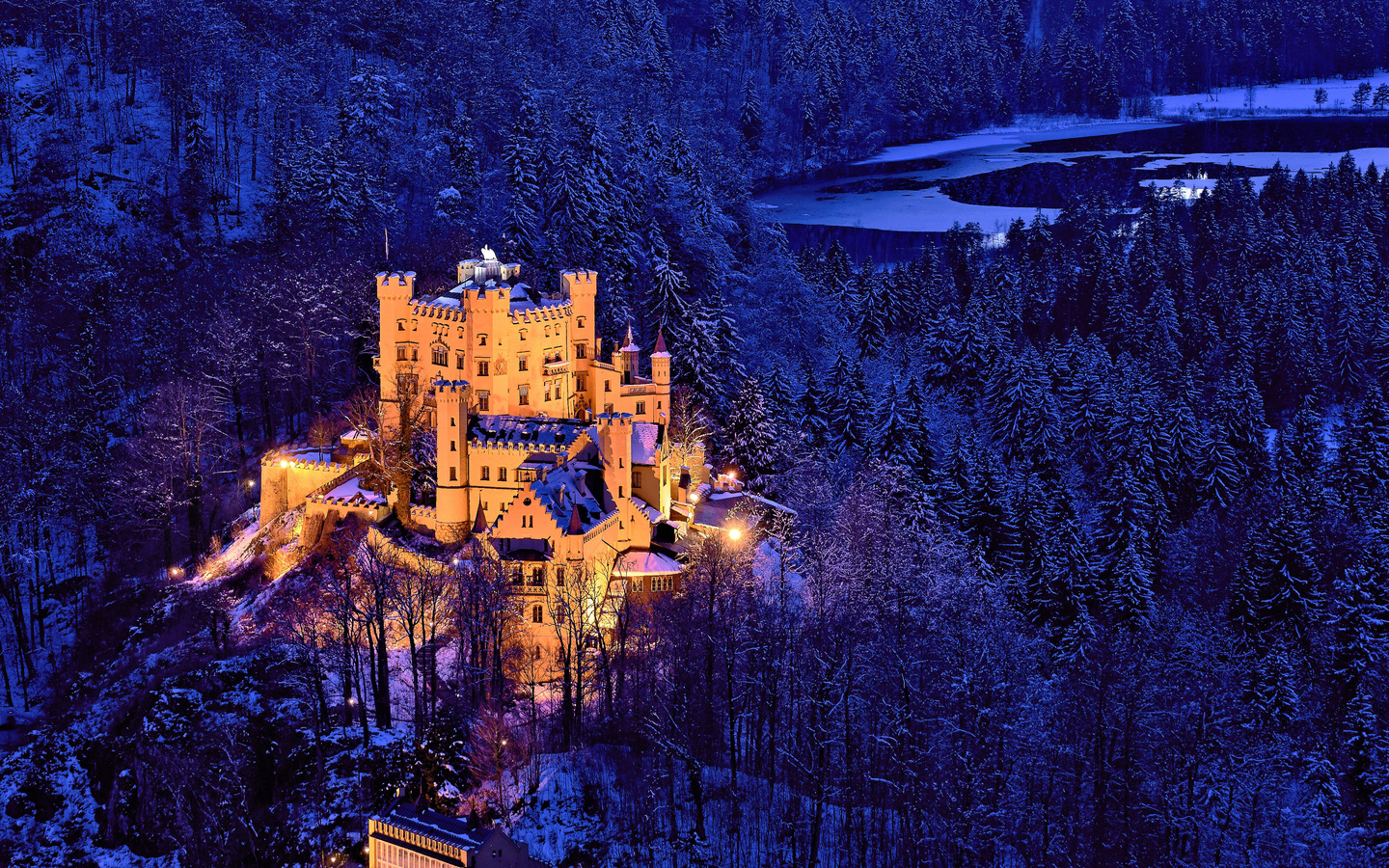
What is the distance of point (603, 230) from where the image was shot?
96.8 m

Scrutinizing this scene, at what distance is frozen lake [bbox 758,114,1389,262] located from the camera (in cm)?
15375

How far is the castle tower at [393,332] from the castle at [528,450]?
0.23ft

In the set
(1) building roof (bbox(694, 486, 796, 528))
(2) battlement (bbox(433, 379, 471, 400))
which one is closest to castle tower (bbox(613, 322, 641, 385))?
(1) building roof (bbox(694, 486, 796, 528))

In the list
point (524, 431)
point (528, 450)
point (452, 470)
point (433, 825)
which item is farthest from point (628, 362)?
Answer: point (433, 825)

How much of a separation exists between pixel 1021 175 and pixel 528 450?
420 feet

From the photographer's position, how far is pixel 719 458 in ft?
260

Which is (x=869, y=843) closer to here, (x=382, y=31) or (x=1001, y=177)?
(x=382, y=31)

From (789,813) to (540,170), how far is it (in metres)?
60.4

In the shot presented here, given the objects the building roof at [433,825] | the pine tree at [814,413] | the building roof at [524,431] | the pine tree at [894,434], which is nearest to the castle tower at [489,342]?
the building roof at [524,431]

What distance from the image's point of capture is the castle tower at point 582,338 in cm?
7081

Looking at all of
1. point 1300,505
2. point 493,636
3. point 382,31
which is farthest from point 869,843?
point 382,31

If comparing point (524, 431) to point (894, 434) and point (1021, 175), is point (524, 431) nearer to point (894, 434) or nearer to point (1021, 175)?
point (894, 434)

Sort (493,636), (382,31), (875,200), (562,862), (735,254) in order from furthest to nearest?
(875,200) → (382,31) → (735,254) → (493,636) → (562,862)

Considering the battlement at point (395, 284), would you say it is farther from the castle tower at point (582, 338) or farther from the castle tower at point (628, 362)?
the castle tower at point (628, 362)
